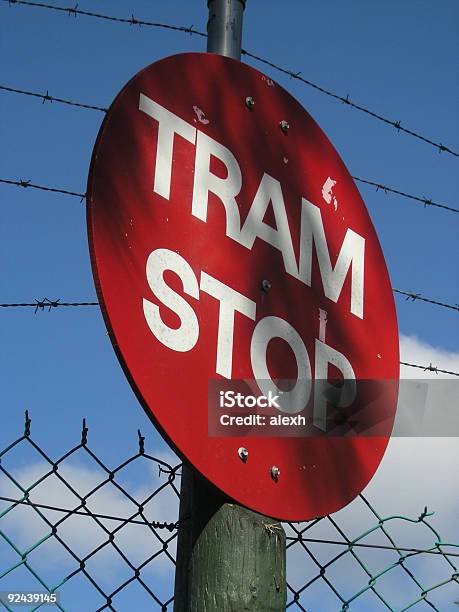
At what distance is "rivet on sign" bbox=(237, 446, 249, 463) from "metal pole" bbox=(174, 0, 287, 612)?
0.30 ft

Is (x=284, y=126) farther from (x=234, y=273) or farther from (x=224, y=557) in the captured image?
(x=224, y=557)

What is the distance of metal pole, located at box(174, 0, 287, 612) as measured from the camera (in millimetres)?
1848

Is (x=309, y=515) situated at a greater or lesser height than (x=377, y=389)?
lesser

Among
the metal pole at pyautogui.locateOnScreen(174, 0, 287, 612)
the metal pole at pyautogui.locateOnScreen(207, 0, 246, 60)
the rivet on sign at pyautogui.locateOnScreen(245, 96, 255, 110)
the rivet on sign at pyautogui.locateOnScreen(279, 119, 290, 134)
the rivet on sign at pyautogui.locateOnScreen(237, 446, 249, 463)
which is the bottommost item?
the metal pole at pyautogui.locateOnScreen(174, 0, 287, 612)

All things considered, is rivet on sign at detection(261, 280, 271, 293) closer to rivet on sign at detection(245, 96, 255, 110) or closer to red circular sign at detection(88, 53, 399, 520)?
red circular sign at detection(88, 53, 399, 520)

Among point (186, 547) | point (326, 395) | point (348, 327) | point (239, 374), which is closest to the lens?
point (186, 547)

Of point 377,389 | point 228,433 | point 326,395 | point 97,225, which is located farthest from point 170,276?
point 377,389

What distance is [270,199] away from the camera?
229cm

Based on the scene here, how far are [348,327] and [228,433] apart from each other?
0.54 metres

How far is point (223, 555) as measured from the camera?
1874 millimetres

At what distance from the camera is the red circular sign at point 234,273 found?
1.94 metres

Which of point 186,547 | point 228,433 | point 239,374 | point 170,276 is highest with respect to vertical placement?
point 170,276

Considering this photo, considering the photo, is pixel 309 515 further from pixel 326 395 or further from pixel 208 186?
pixel 208 186

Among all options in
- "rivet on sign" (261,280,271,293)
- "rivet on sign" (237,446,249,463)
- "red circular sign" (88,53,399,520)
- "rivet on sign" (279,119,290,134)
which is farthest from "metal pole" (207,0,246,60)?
"rivet on sign" (237,446,249,463)
